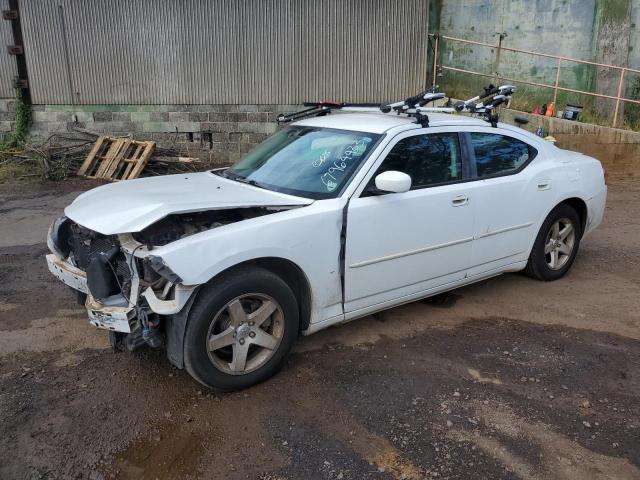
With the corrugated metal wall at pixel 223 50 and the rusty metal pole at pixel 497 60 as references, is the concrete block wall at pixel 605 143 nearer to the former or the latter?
the rusty metal pole at pixel 497 60

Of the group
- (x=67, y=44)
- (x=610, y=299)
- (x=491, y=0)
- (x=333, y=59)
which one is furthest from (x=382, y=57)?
(x=610, y=299)

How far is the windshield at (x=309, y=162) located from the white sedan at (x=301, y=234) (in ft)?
0.05

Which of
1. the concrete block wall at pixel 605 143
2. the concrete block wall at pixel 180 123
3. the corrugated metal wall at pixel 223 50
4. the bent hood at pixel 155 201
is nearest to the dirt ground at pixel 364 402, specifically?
the bent hood at pixel 155 201

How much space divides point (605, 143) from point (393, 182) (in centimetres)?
890

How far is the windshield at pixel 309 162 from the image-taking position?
391 centimetres

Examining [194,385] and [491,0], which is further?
[491,0]

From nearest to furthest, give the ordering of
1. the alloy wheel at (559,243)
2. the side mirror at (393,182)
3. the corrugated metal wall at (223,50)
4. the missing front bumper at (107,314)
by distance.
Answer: the missing front bumper at (107,314) → the side mirror at (393,182) → the alloy wheel at (559,243) → the corrugated metal wall at (223,50)

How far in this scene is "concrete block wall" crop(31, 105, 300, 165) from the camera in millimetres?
11797

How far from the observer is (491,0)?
12.6 metres

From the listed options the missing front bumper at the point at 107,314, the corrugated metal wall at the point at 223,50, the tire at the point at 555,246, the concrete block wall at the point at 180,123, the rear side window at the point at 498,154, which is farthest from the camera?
the concrete block wall at the point at 180,123

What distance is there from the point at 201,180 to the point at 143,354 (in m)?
1.38

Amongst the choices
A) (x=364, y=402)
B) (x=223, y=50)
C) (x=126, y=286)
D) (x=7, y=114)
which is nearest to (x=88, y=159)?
(x=7, y=114)

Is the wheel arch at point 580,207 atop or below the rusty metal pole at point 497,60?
below

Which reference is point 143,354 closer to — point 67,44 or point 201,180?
point 201,180
